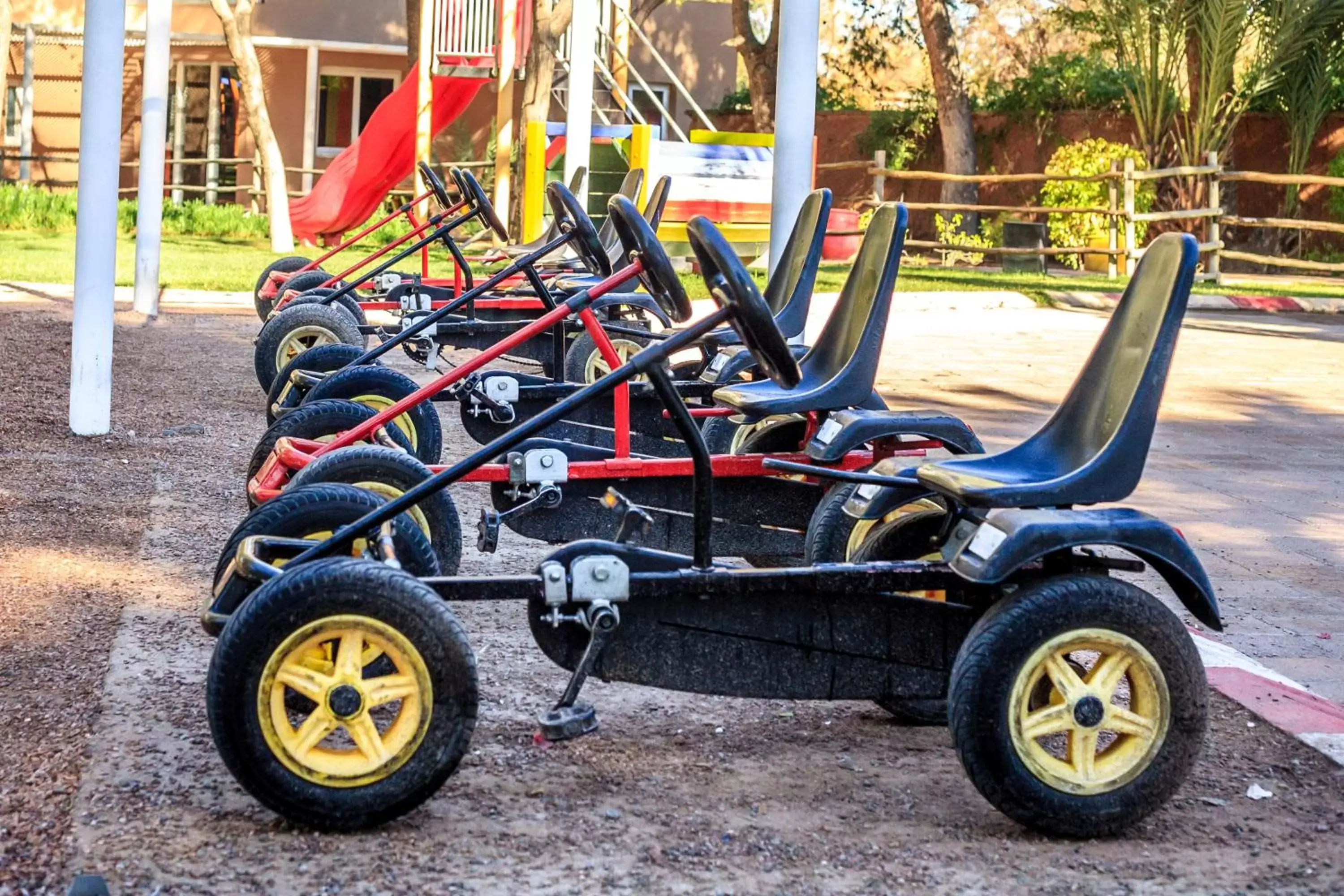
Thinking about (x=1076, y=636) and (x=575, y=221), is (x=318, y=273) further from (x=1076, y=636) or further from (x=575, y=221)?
(x=1076, y=636)

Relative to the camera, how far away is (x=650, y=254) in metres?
4.19

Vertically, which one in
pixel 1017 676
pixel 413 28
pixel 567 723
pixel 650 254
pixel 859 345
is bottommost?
pixel 567 723

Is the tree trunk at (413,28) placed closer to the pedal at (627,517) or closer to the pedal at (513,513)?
the pedal at (513,513)

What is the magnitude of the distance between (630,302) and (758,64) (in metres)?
19.3

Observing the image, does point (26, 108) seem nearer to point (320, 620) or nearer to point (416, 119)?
point (416, 119)

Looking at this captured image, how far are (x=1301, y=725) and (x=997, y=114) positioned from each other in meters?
22.5

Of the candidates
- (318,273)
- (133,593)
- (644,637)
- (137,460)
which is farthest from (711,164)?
(644,637)

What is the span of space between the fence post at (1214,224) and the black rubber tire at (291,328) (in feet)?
42.7

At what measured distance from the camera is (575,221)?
20.1 ft

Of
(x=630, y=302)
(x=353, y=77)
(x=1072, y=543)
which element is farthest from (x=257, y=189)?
(x=1072, y=543)

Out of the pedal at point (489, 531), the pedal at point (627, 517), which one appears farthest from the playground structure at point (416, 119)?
the pedal at point (627, 517)

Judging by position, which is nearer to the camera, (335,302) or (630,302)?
(630,302)

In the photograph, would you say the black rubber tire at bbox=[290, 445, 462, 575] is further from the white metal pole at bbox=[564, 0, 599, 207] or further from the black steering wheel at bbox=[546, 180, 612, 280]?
the white metal pole at bbox=[564, 0, 599, 207]

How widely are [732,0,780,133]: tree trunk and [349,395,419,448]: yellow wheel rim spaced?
20.4 m
